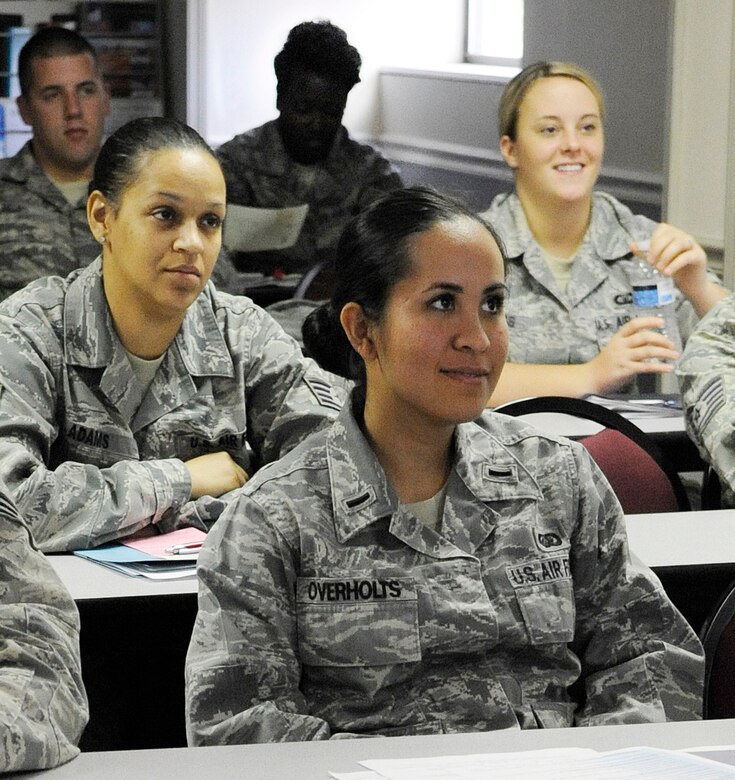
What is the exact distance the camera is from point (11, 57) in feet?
18.7

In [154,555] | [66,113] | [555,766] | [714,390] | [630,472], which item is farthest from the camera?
[66,113]

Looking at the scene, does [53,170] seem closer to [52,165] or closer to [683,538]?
[52,165]

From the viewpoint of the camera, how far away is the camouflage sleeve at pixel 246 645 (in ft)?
4.62

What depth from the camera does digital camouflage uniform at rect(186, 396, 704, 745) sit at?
144 centimetres

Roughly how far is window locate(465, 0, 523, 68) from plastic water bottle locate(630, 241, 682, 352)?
2530 mm

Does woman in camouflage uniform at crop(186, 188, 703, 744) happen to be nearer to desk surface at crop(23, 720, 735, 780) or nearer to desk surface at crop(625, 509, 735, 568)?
desk surface at crop(23, 720, 735, 780)

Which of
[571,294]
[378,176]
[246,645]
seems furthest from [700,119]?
[246,645]

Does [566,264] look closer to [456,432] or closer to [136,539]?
[136,539]

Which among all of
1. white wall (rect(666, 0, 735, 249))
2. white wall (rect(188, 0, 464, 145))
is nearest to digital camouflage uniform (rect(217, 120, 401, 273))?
white wall (rect(666, 0, 735, 249))

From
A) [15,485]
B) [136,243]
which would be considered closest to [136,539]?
[15,485]

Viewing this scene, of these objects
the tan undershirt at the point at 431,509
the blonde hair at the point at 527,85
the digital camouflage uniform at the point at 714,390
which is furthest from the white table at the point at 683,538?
the blonde hair at the point at 527,85

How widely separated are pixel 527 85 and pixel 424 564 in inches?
83.6

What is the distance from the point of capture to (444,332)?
5.03 ft

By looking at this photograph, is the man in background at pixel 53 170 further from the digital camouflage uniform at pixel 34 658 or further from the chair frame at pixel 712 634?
the digital camouflage uniform at pixel 34 658
